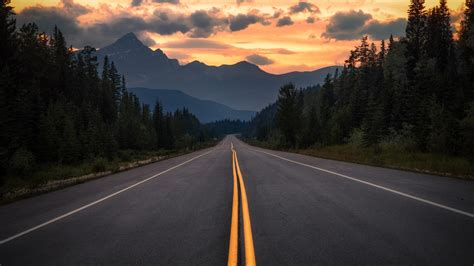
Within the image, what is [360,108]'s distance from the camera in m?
64.2

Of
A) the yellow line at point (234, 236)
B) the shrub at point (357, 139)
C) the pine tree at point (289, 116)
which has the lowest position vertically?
the yellow line at point (234, 236)

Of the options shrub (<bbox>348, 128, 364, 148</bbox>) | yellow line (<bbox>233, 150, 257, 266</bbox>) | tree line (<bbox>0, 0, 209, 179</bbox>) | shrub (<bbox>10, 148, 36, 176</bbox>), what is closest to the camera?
yellow line (<bbox>233, 150, 257, 266</bbox>)

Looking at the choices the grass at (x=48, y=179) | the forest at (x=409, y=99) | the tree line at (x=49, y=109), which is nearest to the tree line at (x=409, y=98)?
the forest at (x=409, y=99)

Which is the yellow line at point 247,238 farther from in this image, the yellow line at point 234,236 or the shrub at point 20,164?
the shrub at point 20,164

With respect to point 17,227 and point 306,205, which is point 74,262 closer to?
point 17,227

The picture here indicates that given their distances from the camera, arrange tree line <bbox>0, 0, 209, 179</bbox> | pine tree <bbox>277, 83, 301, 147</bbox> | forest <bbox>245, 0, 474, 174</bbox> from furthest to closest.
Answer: pine tree <bbox>277, 83, 301, 147</bbox> < tree line <bbox>0, 0, 209, 179</bbox> < forest <bbox>245, 0, 474, 174</bbox>

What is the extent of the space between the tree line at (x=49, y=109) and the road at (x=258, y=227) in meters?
24.7

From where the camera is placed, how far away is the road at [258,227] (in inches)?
180

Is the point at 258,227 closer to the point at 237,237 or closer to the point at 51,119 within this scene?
the point at 237,237

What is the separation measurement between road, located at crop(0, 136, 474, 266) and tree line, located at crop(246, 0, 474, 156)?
1798 centimetres

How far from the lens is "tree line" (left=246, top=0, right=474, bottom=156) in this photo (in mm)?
26438

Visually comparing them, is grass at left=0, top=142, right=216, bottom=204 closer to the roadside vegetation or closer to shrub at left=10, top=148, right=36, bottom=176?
the roadside vegetation

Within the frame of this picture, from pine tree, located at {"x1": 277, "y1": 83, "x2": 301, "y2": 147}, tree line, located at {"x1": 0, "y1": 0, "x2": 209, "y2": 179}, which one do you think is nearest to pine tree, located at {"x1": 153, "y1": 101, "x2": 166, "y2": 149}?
tree line, located at {"x1": 0, "y1": 0, "x2": 209, "y2": 179}

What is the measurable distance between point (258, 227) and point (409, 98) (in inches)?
1778
